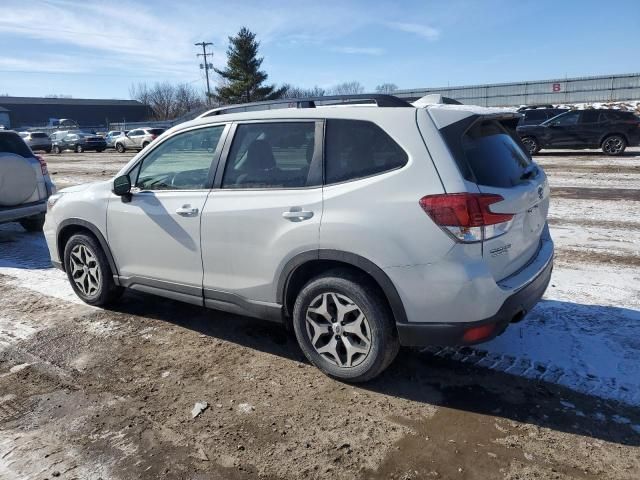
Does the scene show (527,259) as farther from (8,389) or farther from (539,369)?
(8,389)

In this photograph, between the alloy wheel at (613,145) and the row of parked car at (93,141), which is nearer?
the alloy wheel at (613,145)

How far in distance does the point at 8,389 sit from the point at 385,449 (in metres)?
2.62

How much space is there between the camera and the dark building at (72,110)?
291 feet

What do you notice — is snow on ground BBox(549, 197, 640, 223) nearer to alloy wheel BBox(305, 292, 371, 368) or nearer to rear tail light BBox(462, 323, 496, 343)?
rear tail light BBox(462, 323, 496, 343)

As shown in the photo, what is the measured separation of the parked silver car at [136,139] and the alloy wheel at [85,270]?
28.5 m

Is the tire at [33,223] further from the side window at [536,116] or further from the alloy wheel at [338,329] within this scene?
the side window at [536,116]

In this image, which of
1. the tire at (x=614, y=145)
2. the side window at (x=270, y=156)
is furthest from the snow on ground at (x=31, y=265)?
the tire at (x=614, y=145)

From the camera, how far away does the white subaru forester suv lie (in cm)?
304

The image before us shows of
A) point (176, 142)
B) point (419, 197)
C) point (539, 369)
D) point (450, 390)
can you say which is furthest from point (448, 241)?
point (176, 142)

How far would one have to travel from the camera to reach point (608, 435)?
9.54ft

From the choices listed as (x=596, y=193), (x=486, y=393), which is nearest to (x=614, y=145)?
(x=596, y=193)

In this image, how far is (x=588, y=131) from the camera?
59.3 ft

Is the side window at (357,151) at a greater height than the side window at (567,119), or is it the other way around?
the side window at (567,119)

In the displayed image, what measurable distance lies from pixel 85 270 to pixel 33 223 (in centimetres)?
487
